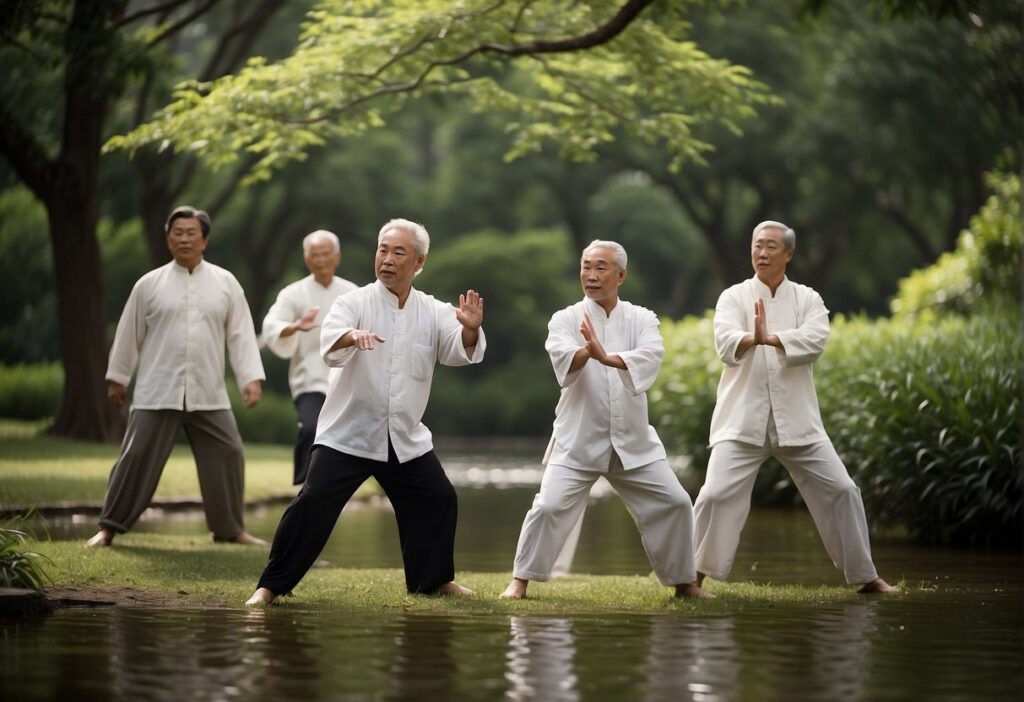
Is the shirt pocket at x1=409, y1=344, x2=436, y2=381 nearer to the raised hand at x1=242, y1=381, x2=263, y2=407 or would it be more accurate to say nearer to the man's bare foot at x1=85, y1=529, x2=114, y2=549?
the raised hand at x1=242, y1=381, x2=263, y2=407

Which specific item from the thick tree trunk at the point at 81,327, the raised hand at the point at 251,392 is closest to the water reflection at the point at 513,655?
the raised hand at the point at 251,392

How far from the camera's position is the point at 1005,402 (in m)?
13.0

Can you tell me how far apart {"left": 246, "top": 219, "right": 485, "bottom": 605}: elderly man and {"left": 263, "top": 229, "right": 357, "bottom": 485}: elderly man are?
3.47m

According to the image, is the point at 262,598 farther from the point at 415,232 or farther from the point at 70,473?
the point at 70,473

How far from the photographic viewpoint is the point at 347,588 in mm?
9461

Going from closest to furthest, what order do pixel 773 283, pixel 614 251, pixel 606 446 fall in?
1. pixel 606 446
2. pixel 614 251
3. pixel 773 283

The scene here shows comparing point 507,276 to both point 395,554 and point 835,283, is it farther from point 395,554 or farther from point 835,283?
point 395,554

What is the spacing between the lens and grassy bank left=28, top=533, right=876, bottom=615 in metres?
8.79

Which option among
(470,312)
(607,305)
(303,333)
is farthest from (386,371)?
(303,333)

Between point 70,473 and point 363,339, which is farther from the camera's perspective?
point 70,473

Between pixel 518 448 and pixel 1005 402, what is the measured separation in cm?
2485

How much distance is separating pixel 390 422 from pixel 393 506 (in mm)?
468

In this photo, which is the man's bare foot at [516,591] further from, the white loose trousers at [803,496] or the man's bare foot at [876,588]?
the man's bare foot at [876,588]

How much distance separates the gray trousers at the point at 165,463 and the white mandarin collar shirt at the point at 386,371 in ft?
8.42
